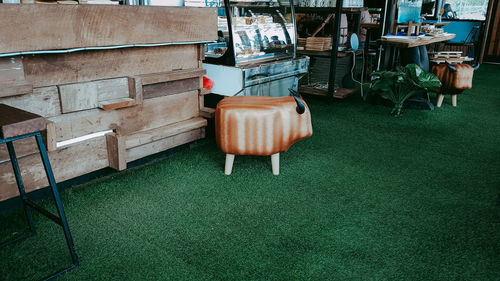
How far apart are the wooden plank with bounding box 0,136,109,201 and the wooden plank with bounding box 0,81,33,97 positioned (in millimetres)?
405

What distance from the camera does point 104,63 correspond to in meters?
2.36

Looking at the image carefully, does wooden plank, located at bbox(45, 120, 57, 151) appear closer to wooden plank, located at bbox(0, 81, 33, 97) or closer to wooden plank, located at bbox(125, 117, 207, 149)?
wooden plank, located at bbox(0, 81, 33, 97)

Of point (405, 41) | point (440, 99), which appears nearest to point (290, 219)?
point (405, 41)

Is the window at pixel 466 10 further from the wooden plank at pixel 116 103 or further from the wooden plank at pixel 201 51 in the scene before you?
the wooden plank at pixel 116 103

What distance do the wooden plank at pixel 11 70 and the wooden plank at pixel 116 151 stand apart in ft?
2.11

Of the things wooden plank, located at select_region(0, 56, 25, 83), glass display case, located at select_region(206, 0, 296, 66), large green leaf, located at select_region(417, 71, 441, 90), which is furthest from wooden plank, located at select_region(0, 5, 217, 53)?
large green leaf, located at select_region(417, 71, 441, 90)

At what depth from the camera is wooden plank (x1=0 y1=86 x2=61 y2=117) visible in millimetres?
2007

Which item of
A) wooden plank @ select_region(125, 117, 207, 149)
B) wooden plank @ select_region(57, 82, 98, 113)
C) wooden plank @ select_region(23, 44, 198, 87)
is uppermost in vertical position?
wooden plank @ select_region(23, 44, 198, 87)

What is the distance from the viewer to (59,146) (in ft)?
7.39

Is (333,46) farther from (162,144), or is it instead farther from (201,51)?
(162,144)

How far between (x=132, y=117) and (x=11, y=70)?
83 cm

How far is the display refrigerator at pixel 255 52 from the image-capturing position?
3152mm

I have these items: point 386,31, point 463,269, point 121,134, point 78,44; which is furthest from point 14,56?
point 386,31

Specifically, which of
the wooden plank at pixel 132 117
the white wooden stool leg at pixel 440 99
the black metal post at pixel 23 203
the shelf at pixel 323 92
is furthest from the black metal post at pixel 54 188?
the white wooden stool leg at pixel 440 99
